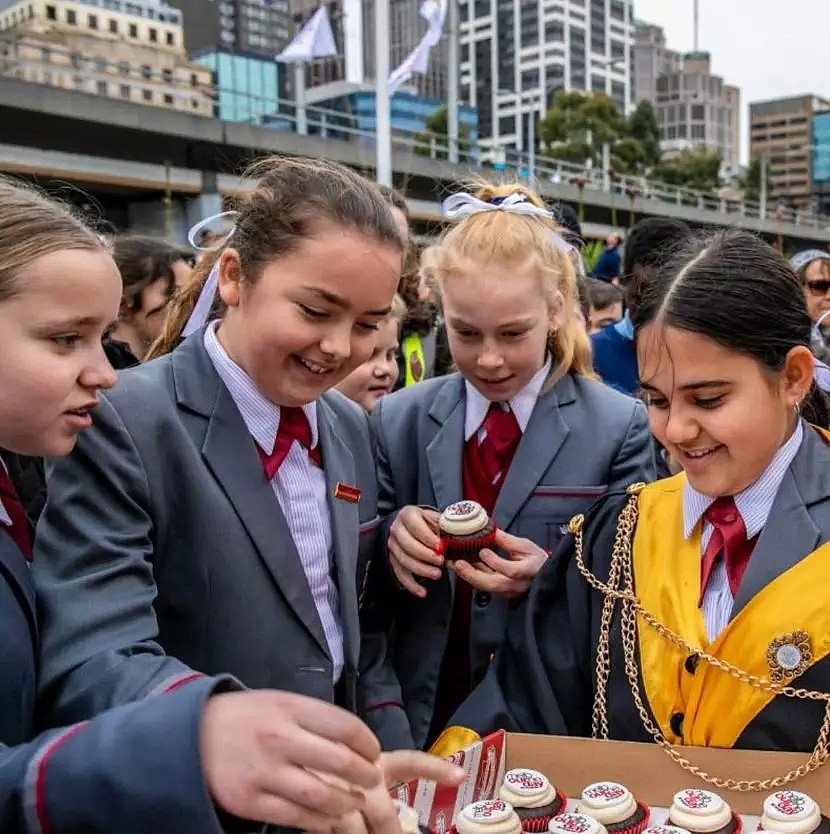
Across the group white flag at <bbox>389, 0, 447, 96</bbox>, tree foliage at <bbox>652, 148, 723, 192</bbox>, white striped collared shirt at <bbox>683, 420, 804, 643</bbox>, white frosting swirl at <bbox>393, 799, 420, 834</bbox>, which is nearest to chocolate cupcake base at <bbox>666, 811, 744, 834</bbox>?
white striped collared shirt at <bbox>683, 420, 804, 643</bbox>

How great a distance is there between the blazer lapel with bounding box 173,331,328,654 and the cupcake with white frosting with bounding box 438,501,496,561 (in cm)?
40

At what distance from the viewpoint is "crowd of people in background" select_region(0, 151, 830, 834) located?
3.18ft

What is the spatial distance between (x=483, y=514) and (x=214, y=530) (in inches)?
26.1

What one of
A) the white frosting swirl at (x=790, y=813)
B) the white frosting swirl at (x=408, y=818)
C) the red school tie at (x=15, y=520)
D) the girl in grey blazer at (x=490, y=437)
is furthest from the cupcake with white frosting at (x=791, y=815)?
the red school tie at (x=15, y=520)

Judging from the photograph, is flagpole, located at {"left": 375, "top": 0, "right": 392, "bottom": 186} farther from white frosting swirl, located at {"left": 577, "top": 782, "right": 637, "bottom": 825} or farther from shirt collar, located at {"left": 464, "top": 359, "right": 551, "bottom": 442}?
white frosting swirl, located at {"left": 577, "top": 782, "right": 637, "bottom": 825}

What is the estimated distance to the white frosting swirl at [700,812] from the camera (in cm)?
166

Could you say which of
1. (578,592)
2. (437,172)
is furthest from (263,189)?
(437,172)

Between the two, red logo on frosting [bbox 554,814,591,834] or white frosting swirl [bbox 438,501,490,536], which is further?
white frosting swirl [bbox 438,501,490,536]

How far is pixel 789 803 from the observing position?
1.65m

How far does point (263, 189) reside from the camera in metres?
1.92

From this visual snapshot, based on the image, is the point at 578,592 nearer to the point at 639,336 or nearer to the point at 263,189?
the point at 639,336

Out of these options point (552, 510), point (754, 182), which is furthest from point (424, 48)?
point (754, 182)

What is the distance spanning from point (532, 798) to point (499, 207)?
1.57m

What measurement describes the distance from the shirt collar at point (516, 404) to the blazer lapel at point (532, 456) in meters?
0.02
